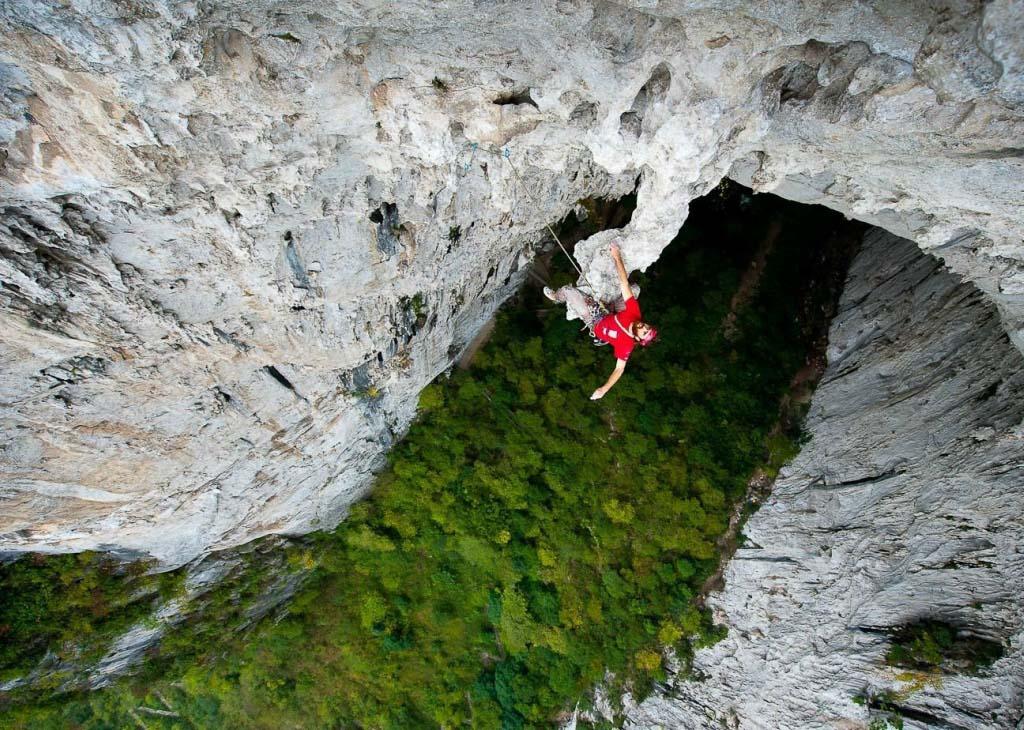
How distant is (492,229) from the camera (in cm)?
686

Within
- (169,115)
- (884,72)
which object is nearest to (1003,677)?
(884,72)

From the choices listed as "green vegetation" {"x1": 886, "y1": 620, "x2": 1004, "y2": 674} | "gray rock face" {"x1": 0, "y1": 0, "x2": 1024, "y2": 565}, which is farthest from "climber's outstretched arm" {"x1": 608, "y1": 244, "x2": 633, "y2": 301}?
"green vegetation" {"x1": 886, "y1": 620, "x2": 1004, "y2": 674}

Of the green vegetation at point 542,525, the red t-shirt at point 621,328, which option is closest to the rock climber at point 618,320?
the red t-shirt at point 621,328

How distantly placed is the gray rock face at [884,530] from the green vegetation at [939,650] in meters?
0.11

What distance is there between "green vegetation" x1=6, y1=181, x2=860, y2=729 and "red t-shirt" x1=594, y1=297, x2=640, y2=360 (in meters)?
3.98

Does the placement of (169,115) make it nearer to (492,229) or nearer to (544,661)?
(492,229)

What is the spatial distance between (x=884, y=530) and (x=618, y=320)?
491cm

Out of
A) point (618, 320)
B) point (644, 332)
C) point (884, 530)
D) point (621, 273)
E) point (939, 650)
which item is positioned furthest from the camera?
point (884, 530)

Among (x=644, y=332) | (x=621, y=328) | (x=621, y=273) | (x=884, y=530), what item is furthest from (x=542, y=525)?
(x=621, y=273)

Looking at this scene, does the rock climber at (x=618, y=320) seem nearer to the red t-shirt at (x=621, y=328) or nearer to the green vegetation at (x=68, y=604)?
the red t-shirt at (x=621, y=328)

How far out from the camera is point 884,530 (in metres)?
7.49

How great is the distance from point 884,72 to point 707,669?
9.59 meters

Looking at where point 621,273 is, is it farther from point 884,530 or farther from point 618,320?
point 884,530

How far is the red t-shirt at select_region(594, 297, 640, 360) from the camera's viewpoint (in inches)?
220
